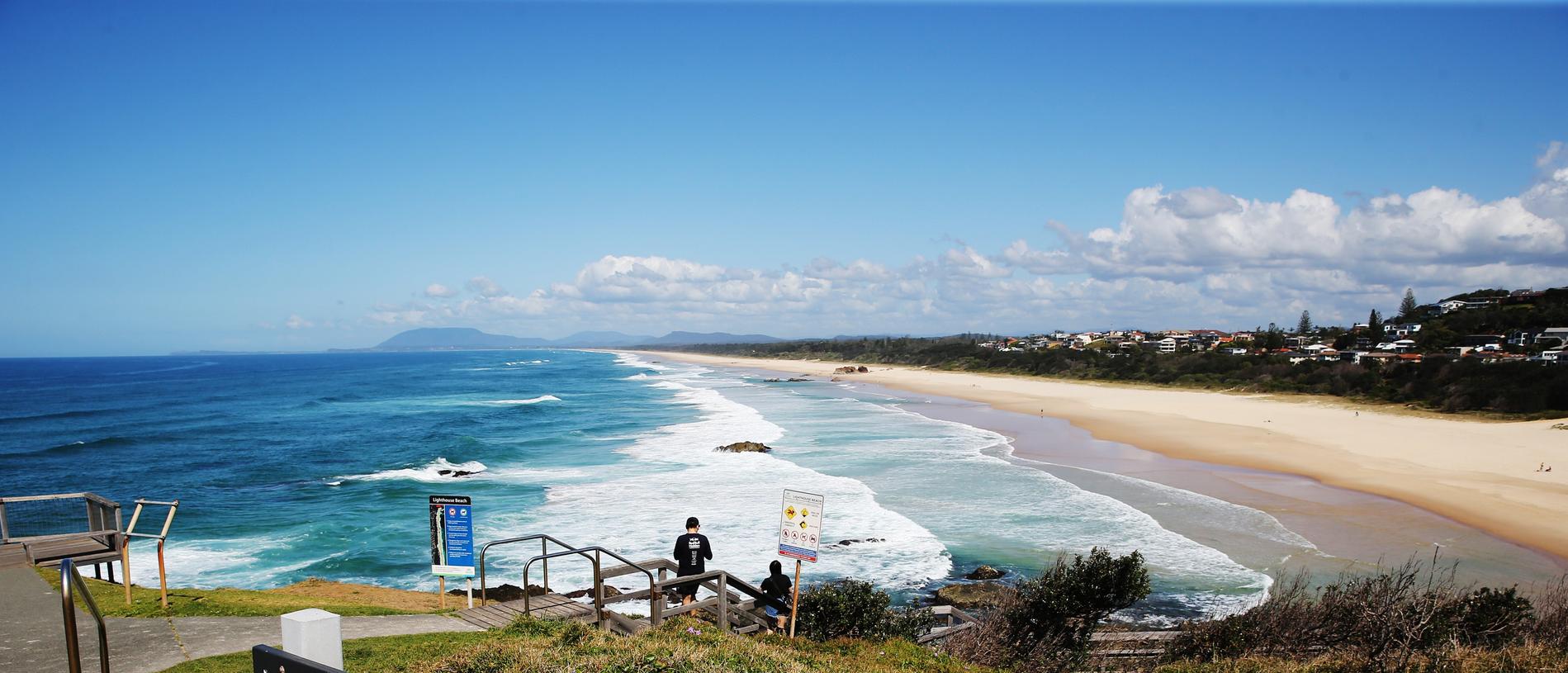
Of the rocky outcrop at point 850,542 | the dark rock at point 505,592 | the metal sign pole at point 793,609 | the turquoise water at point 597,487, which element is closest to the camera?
the metal sign pole at point 793,609

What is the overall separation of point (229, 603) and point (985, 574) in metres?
11.8

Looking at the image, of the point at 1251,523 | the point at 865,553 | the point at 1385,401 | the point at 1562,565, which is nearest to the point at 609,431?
the point at 865,553

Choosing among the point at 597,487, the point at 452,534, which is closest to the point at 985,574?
the point at 452,534

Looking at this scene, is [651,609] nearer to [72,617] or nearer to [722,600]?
[722,600]

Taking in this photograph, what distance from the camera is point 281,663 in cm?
399

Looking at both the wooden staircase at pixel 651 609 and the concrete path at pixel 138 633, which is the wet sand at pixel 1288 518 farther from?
the concrete path at pixel 138 633

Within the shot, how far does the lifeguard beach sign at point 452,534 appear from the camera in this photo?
35.2 feet

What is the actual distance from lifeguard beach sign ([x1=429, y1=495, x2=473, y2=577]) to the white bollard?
5842 mm

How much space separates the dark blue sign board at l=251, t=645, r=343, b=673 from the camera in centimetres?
383

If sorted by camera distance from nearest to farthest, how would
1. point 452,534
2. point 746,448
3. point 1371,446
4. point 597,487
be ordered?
point 452,534
point 597,487
point 1371,446
point 746,448

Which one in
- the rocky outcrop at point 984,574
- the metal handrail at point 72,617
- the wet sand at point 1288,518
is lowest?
the wet sand at point 1288,518

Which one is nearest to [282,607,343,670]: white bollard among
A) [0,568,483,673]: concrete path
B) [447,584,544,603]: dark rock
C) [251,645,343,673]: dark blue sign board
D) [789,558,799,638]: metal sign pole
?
[251,645,343,673]: dark blue sign board

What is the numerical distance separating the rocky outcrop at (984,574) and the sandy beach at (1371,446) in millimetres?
11227

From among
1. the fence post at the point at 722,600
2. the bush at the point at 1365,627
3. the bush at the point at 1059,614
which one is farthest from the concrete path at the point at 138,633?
the bush at the point at 1365,627
